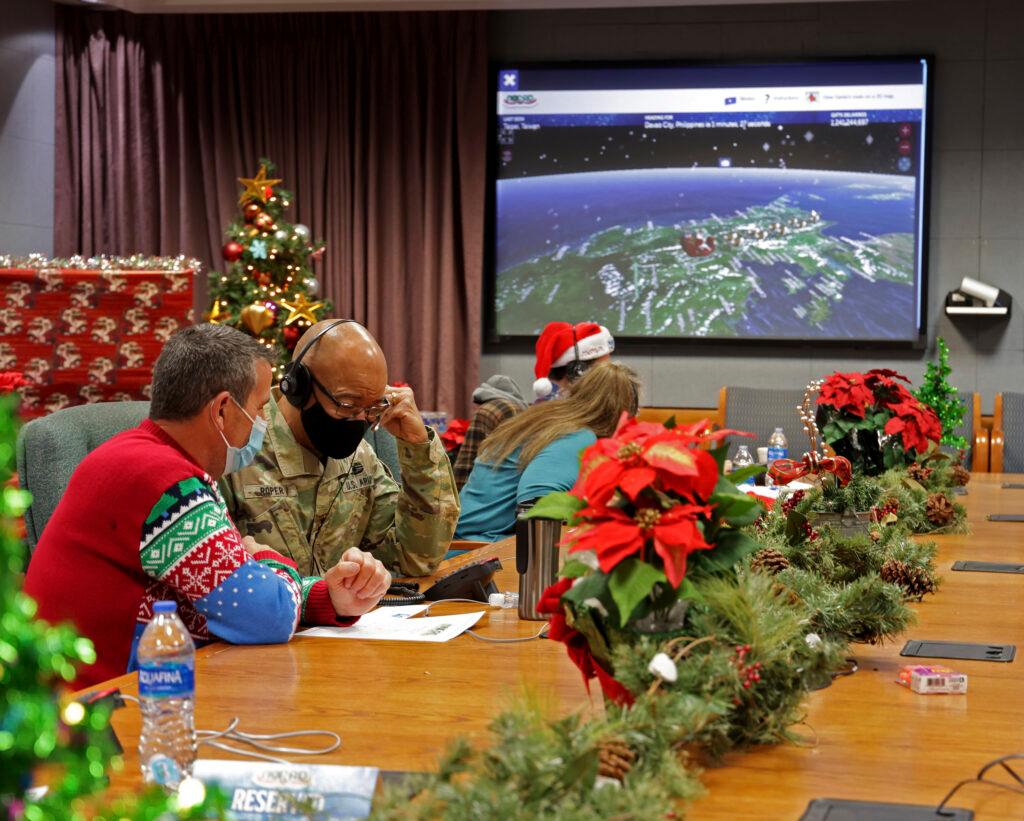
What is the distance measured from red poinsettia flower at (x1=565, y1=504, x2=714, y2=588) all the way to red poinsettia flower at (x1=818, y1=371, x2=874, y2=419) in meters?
1.87

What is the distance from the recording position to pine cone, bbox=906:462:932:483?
128 inches

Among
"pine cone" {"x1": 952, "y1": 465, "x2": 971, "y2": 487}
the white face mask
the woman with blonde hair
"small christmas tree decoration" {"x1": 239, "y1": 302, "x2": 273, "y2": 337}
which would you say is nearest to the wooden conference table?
the white face mask

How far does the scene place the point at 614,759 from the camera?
0.96m

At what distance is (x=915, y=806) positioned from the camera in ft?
3.38

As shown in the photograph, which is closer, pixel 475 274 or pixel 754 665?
pixel 754 665

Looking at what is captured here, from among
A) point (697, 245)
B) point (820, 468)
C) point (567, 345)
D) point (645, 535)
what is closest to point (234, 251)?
point (697, 245)

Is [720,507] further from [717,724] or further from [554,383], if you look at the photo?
[554,383]

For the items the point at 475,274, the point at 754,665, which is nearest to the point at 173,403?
the point at 754,665

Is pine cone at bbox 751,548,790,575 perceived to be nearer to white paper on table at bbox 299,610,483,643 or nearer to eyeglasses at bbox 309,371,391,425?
white paper on table at bbox 299,610,483,643

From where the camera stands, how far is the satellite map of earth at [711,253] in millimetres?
6141

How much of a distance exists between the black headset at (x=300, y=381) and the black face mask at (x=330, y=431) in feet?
0.09

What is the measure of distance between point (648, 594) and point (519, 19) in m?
5.81

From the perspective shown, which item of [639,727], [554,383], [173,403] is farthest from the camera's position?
[554,383]

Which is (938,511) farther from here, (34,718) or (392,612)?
(34,718)
